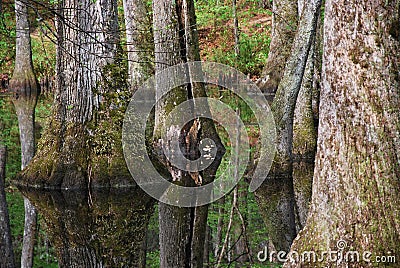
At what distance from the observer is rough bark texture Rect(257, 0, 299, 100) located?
13961 mm

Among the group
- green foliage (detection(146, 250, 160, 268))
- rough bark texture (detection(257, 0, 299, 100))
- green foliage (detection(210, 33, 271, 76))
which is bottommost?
green foliage (detection(146, 250, 160, 268))

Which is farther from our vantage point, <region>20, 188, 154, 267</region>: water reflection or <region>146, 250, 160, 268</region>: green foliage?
<region>146, 250, 160, 268</region>: green foliage

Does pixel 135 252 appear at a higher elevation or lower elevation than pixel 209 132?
lower

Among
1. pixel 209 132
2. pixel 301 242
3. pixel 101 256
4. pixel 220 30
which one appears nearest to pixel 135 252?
pixel 101 256

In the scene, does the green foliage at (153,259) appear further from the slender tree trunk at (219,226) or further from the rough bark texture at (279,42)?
the rough bark texture at (279,42)

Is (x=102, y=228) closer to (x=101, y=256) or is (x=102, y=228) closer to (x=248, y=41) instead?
(x=101, y=256)

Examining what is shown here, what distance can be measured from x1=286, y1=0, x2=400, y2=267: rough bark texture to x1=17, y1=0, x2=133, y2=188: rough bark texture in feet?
15.2

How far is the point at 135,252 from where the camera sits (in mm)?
6543

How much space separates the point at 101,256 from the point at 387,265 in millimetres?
3100

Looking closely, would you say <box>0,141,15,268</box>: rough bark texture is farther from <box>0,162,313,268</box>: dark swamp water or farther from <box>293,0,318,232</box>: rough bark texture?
<box>293,0,318,232</box>: rough bark texture

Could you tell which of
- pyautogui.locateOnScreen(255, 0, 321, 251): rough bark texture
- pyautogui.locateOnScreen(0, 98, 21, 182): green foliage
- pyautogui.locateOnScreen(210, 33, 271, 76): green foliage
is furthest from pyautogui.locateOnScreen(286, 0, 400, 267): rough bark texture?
pyautogui.locateOnScreen(210, 33, 271, 76): green foliage

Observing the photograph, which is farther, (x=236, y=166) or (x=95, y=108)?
(x=236, y=166)

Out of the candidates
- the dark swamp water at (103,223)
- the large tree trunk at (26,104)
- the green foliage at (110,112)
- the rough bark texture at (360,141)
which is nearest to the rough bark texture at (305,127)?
the dark swamp water at (103,223)

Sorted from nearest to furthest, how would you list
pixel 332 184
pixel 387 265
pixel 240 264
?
pixel 387 265, pixel 332 184, pixel 240 264
